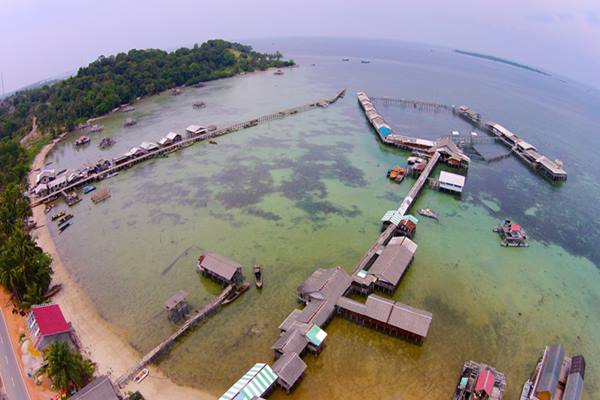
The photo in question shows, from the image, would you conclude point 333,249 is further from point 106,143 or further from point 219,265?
point 106,143

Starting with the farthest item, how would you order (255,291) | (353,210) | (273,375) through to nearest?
1. (353,210)
2. (255,291)
3. (273,375)

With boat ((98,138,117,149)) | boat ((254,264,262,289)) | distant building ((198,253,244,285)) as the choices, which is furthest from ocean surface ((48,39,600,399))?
boat ((98,138,117,149))

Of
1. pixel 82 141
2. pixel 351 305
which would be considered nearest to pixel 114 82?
pixel 82 141

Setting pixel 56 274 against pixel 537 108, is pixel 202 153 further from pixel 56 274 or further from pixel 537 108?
pixel 537 108

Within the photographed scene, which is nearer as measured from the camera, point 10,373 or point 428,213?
point 10,373

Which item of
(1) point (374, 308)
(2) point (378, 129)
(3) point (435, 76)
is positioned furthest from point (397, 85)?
(1) point (374, 308)

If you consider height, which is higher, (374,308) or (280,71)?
(280,71)

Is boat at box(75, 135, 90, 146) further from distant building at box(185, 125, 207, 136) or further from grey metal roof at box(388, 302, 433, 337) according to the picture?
grey metal roof at box(388, 302, 433, 337)
